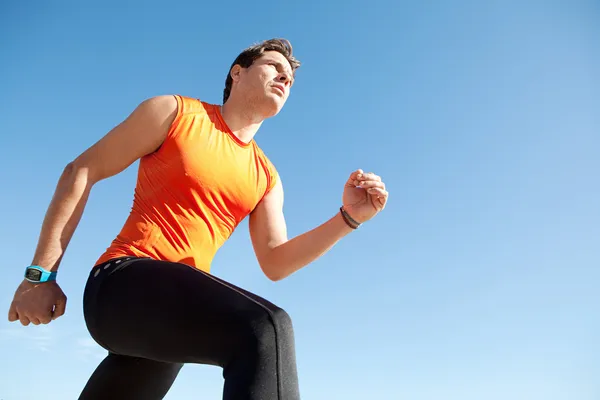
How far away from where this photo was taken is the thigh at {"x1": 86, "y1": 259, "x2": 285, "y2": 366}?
207cm

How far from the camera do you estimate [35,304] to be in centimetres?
262

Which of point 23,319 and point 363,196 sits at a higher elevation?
point 363,196

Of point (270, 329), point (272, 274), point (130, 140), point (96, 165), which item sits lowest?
point (270, 329)

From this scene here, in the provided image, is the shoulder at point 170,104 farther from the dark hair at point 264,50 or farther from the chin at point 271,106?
the dark hair at point 264,50

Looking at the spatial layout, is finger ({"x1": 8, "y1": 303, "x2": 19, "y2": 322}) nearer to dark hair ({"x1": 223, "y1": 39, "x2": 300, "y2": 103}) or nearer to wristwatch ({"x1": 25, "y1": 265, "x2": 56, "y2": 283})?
wristwatch ({"x1": 25, "y1": 265, "x2": 56, "y2": 283})

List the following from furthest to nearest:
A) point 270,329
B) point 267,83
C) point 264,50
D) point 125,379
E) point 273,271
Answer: point 264,50 → point 267,83 → point 273,271 → point 125,379 → point 270,329

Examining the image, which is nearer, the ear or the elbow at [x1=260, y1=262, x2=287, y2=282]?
the elbow at [x1=260, y1=262, x2=287, y2=282]

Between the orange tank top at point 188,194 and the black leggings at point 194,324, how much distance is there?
302 mm

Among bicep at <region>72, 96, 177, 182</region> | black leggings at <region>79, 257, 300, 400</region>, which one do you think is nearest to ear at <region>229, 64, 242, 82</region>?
bicep at <region>72, 96, 177, 182</region>

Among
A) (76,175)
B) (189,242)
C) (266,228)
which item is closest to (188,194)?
(189,242)

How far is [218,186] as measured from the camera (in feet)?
10.0

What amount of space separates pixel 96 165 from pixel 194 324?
1.29 metres

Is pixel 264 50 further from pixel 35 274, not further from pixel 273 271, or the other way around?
pixel 35 274

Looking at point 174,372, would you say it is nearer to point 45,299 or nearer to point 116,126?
point 45,299
